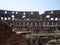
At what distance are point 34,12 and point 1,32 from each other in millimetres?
34037

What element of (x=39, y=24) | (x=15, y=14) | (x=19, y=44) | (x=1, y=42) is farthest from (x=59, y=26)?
(x=1, y=42)

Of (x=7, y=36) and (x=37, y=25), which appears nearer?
(x=7, y=36)

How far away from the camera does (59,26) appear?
3519 cm

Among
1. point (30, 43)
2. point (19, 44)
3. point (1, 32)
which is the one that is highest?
point (1, 32)

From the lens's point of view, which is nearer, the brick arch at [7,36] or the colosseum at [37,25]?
the brick arch at [7,36]

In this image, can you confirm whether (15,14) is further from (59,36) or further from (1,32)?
(1,32)

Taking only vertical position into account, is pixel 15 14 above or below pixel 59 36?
above

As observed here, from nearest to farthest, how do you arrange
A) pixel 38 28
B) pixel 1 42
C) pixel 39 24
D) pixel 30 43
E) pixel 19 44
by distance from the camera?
pixel 1 42, pixel 19 44, pixel 30 43, pixel 38 28, pixel 39 24

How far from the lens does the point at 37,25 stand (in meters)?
35.2

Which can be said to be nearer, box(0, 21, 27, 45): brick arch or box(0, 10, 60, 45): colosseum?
box(0, 21, 27, 45): brick arch

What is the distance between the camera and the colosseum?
76.9 feet

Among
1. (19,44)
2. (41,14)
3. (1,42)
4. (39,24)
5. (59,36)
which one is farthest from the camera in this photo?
(41,14)

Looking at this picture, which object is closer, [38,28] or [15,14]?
[38,28]

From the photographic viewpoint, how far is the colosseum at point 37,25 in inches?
923
